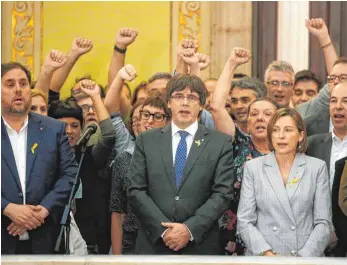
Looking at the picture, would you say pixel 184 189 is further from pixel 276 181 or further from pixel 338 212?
pixel 338 212

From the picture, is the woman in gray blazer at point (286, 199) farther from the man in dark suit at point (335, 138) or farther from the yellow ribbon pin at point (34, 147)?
the yellow ribbon pin at point (34, 147)

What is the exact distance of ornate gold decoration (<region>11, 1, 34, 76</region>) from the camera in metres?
11.8

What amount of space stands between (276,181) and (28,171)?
156cm

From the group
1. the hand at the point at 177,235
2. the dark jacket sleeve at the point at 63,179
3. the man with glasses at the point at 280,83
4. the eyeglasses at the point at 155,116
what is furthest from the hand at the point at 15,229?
the man with glasses at the point at 280,83

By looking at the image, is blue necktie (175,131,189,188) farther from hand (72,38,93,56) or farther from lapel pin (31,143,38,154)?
hand (72,38,93,56)

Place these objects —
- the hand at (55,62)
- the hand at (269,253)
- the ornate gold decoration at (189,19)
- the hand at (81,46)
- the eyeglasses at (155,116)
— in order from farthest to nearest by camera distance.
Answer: the ornate gold decoration at (189,19) → the hand at (81,46) → the hand at (55,62) → the eyeglasses at (155,116) → the hand at (269,253)

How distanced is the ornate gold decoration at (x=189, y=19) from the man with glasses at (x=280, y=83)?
2.32 metres

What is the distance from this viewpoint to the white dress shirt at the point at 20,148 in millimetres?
8258

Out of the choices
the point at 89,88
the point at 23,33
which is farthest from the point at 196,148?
the point at 23,33

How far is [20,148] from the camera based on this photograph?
834 cm

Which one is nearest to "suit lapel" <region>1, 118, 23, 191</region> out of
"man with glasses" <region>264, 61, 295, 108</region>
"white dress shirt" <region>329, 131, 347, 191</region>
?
"white dress shirt" <region>329, 131, 347, 191</region>

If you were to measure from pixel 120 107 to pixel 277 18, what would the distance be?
8.62ft

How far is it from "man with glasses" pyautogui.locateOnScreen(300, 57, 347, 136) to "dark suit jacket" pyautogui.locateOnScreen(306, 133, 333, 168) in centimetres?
33

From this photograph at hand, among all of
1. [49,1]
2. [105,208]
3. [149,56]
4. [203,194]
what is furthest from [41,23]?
[203,194]
